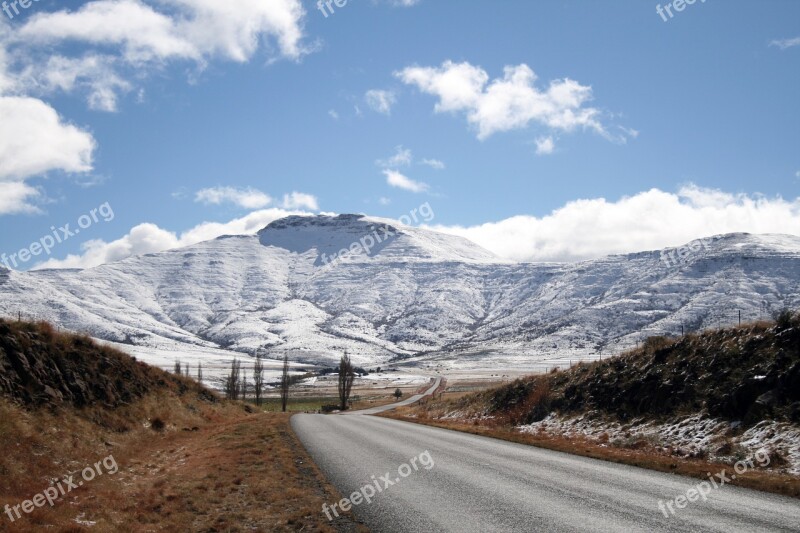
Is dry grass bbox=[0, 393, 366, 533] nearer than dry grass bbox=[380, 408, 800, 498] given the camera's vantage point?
Yes

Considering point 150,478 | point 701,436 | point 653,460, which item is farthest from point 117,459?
point 701,436

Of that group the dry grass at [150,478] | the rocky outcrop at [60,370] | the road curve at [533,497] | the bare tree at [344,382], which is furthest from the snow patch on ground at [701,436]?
the bare tree at [344,382]

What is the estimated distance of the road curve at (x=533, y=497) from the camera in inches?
396

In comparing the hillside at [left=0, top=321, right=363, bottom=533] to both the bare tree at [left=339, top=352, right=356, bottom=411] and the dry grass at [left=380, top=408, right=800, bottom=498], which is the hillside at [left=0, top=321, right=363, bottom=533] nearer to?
the dry grass at [left=380, top=408, right=800, bottom=498]

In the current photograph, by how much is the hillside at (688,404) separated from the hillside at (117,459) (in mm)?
10907

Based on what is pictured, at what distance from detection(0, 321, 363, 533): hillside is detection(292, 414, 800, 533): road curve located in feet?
4.80

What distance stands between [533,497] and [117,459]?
49.0 feet

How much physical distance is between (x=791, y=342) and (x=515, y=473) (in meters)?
11.6

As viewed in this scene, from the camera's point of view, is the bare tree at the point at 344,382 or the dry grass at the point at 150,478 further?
the bare tree at the point at 344,382

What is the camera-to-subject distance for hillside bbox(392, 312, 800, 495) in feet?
53.2

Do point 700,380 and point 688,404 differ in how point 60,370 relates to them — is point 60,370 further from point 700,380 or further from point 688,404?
point 700,380

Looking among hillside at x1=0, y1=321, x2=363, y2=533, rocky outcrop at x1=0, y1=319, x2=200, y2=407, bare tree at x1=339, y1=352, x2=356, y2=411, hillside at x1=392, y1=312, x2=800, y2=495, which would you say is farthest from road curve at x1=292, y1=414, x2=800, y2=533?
bare tree at x1=339, y1=352, x2=356, y2=411

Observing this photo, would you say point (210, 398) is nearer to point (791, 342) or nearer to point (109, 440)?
point (109, 440)

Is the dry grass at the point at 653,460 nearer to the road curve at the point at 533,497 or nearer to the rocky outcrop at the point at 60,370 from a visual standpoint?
the road curve at the point at 533,497
